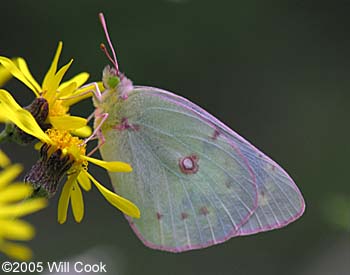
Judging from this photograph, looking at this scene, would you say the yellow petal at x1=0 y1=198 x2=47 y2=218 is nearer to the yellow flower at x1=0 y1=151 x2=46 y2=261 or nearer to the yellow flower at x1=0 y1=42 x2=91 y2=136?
the yellow flower at x1=0 y1=151 x2=46 y2=261

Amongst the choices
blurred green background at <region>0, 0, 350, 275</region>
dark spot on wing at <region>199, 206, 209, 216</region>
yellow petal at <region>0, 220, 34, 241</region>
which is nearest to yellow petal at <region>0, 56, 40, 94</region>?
dark spot on wing at <region>199, 206, 209, 216</region>

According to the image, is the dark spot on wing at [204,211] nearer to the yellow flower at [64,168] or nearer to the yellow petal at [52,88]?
the yellow flower at [64,168]

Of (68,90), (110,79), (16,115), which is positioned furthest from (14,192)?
(110,79)

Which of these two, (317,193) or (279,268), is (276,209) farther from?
(317,193)

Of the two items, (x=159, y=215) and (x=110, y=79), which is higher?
(x=110, y=79)

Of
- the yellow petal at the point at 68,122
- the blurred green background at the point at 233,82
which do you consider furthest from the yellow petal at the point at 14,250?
the blurred green background at the point at 233,82

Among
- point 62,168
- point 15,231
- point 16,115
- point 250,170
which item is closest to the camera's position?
point 15,231

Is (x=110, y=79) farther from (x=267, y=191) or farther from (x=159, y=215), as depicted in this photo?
(x=267, y=191)
